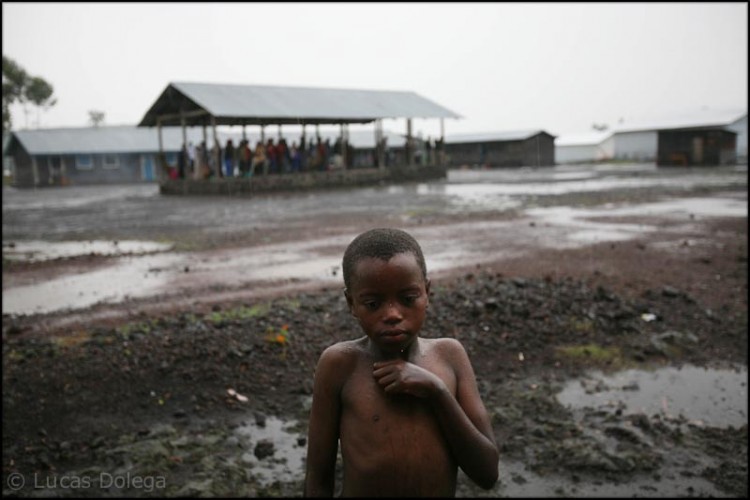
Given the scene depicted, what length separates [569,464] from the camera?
428 centimetres

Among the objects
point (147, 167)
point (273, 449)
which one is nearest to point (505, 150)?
point (147, 167)

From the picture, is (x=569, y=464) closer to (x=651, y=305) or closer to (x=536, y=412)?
(x=536, y=412)

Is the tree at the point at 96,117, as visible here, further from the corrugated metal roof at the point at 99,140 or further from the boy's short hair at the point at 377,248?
the boy's short hair at the point at 377,248

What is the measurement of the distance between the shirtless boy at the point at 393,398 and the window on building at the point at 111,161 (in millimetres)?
57349

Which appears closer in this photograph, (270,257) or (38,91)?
(270,257)

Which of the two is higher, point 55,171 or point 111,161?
point 111,161

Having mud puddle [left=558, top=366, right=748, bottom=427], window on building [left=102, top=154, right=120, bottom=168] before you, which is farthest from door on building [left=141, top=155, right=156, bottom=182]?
mud puddle [left=558, top=366, right=748, bottom=427]

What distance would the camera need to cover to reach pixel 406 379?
3.06 feet

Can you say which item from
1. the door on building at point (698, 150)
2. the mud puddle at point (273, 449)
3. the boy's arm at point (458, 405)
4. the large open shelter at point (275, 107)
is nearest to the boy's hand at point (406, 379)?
the boy's arm at point (458, 405)

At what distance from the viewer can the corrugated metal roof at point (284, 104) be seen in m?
30.5

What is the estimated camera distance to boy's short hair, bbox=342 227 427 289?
942 millimetres

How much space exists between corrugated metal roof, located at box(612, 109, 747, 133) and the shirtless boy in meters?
57.3

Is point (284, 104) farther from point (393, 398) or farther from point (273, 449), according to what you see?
point (393, 398)

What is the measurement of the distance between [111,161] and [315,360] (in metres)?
52.9
